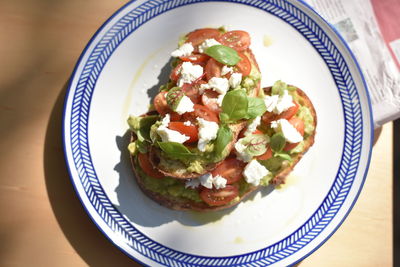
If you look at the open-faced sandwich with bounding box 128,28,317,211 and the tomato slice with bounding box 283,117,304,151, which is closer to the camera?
the open-faced sandwich with bounding box 128,28,317,211

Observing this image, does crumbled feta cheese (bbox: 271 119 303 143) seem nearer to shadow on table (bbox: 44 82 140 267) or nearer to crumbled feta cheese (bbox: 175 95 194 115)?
crumbled feta cheese (bbox: 175 95 194 115)

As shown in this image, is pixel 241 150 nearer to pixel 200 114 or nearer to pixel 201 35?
pixel 200 114

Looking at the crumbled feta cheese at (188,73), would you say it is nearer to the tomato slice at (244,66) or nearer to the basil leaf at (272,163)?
the tomato slice at (244,66)

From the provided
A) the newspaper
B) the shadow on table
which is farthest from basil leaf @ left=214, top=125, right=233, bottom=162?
the newspaper

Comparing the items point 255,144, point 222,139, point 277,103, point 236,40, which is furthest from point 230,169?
point 236,40

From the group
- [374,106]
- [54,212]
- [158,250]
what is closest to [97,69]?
[54,212]

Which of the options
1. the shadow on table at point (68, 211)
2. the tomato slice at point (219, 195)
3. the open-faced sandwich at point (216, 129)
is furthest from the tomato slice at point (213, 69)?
the shadow on table at point (68, 211)
